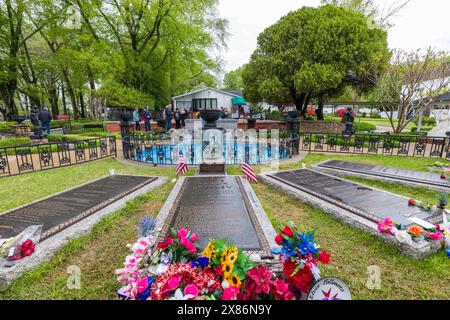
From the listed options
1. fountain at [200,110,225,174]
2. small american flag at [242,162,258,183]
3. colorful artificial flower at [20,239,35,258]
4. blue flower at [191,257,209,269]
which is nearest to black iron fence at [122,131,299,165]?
fountain at [200,110,225,174]

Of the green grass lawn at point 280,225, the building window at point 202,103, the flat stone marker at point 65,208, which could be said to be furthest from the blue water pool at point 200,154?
the building window at point 202,103

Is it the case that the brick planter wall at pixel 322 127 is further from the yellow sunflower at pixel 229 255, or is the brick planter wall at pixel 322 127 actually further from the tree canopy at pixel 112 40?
the yellow sunflower at pixel 229 255

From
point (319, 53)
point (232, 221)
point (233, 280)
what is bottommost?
point (232, 221)

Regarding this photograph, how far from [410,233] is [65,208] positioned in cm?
604

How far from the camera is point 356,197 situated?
4969 millimetres

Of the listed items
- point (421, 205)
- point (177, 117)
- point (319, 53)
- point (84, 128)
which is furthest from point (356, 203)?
point (84, 128)

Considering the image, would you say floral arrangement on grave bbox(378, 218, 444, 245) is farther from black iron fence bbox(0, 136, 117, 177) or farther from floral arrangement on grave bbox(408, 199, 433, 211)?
black iron fence bbox(0, 136, 117, 177)

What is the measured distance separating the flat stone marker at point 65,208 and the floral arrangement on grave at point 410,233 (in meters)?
5.22

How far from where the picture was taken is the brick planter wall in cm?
1861

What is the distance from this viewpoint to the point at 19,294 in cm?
264

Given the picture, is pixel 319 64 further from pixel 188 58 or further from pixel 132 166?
pixel 132 166

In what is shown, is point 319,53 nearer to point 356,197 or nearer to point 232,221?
point 356,197

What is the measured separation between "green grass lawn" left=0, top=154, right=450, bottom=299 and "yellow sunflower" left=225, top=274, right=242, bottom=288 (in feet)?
4.97

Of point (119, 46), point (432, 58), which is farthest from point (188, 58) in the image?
point (432, 58)
